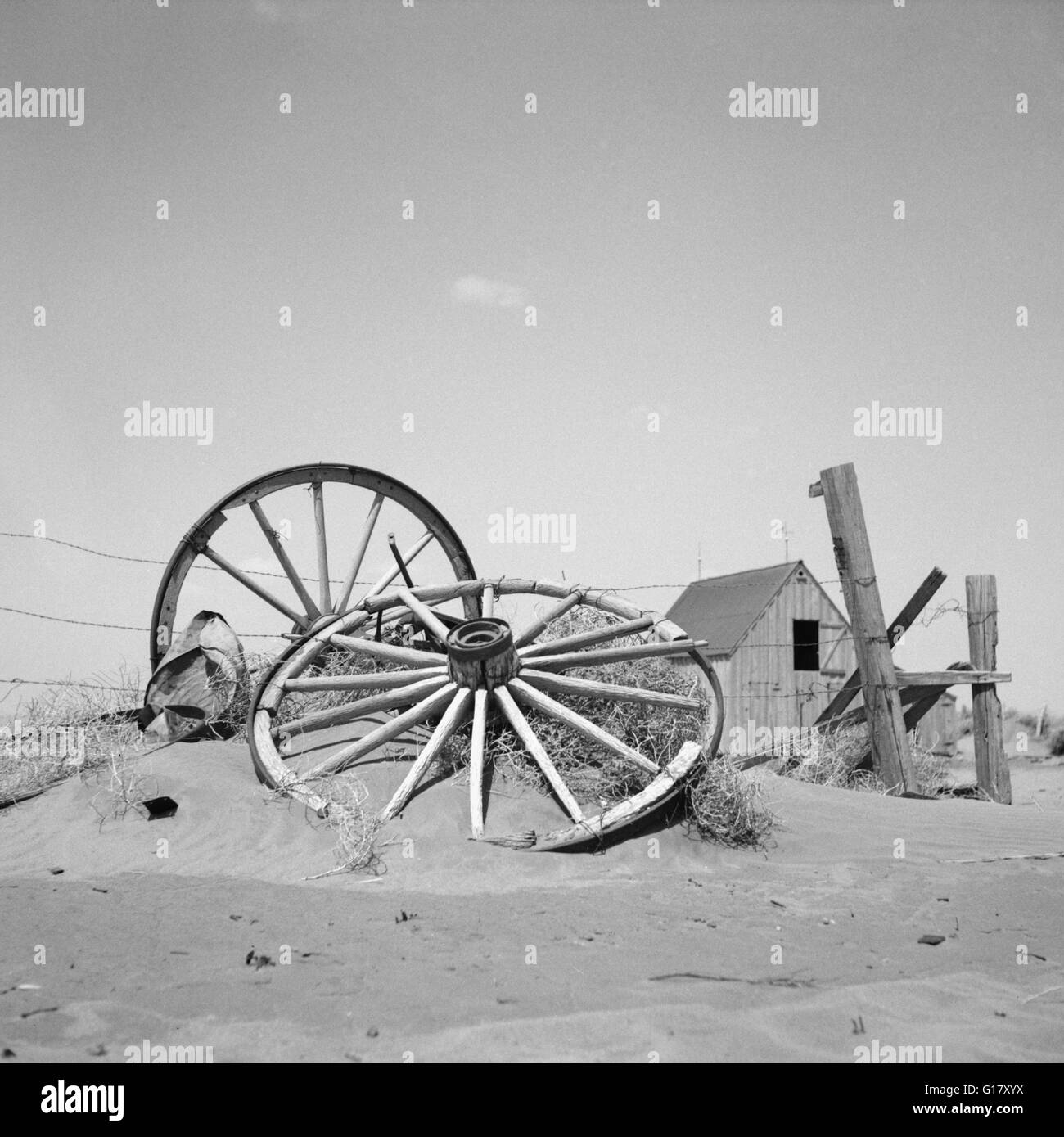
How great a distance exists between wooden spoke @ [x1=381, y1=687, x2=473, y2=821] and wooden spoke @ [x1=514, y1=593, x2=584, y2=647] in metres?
0.62

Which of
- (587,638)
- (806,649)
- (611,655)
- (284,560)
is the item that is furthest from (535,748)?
(806,649)

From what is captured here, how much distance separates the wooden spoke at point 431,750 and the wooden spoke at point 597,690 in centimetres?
45

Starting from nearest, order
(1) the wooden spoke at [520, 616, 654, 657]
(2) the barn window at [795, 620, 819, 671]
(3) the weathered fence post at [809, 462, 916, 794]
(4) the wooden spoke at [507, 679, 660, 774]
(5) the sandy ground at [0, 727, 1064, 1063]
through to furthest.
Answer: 1. (5) the sandy ground at [0, 727, 1064, 1063]
2. (4) the wooden spoke at [507, 679, 660, 774]
3. (1) the wooden spoke at [520, 616, 654, 657]
4. (3) the weathered fence post at [809, 462, 916, 794]
5. (2) the barn window at [795, 620, 819, 671]

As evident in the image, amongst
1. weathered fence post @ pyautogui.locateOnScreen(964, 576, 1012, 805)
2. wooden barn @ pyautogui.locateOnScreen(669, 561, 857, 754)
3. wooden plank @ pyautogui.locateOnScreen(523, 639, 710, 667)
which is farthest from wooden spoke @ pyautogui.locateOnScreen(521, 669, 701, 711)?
wooden barn @ pyautogui.locateOnScreen(669, 561, 857, 754)

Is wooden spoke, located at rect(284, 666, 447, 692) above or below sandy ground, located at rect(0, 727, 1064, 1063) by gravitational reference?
above

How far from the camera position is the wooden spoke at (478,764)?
539 centimetres

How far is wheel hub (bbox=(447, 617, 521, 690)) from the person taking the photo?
597cm

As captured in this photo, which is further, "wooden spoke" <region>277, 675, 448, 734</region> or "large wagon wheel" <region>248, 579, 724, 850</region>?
"wooden spoke" <region>277, 675, 448, 734</region>

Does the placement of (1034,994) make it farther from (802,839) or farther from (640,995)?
(802,839)

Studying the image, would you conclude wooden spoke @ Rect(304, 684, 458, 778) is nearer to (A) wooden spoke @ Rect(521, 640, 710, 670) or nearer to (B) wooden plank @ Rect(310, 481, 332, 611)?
(A) wooden spoke @ Rect(521, 640, 710, 670)

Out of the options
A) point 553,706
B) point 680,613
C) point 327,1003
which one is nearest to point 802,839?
point 553,706

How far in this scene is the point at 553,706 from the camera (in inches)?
238

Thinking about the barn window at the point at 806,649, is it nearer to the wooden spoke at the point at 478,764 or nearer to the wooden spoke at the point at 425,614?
the wooden spoke at the point at 425,614

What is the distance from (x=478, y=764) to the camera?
222 inches
